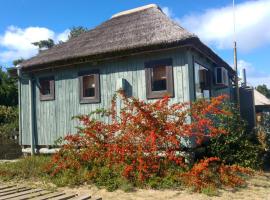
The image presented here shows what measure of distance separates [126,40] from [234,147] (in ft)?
15.6

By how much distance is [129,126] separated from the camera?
387 inches

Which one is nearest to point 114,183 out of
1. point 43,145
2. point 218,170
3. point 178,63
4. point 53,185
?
point 53,185

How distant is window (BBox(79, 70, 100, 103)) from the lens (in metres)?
12.5

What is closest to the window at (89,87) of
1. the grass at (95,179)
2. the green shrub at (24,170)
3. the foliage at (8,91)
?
the green shrub at (24,170)

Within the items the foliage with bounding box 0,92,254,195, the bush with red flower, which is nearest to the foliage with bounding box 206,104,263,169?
the foliage with bounding box 0,92,254,195

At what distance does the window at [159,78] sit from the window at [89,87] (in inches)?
80.5

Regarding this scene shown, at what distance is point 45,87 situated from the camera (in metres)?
14.1

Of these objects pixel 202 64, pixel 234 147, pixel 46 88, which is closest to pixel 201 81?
pixel 202 64

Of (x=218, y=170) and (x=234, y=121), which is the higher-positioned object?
(x=234, y=121)

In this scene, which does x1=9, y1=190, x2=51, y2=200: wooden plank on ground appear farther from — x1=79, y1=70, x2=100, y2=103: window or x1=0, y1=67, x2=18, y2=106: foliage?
x1=0, y1=67, x2=18, y2=106: foliage

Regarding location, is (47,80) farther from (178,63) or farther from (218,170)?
(218,170)

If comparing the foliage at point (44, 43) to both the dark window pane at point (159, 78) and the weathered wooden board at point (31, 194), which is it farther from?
the weathered wooden board at point (31, 194)

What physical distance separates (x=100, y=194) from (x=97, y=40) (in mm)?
6638

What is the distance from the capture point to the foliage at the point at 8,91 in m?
22.1
